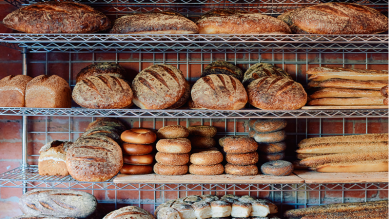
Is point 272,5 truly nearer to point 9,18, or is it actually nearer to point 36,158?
point 9,18

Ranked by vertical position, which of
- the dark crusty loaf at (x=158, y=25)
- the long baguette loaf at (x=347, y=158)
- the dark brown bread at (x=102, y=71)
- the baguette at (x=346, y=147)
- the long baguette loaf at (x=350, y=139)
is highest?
the dark crusty loaf at (x=158, y=25)

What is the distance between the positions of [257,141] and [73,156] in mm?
1369

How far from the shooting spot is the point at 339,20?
194cm

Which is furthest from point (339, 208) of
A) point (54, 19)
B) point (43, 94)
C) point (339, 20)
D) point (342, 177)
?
point (54, 19)

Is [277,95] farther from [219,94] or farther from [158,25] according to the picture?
[158,25]

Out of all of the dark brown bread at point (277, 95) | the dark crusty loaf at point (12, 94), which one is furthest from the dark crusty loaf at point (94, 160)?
the dark brown bread at point (277, 95)

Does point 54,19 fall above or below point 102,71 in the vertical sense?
above

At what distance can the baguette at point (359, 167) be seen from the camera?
2.07 m

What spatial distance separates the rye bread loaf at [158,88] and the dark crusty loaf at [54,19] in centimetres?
51

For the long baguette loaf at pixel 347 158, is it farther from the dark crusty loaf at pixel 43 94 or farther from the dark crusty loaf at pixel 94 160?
the dark crusty loaf at pixel 43 94

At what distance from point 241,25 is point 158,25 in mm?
597

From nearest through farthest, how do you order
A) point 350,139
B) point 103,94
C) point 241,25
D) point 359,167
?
point 103,94 → point 241,25 → point 359,167 → point 350,139

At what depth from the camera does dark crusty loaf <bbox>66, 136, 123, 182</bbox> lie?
1846 mm

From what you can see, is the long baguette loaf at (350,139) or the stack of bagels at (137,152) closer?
the stack of bagels at (137,152)
